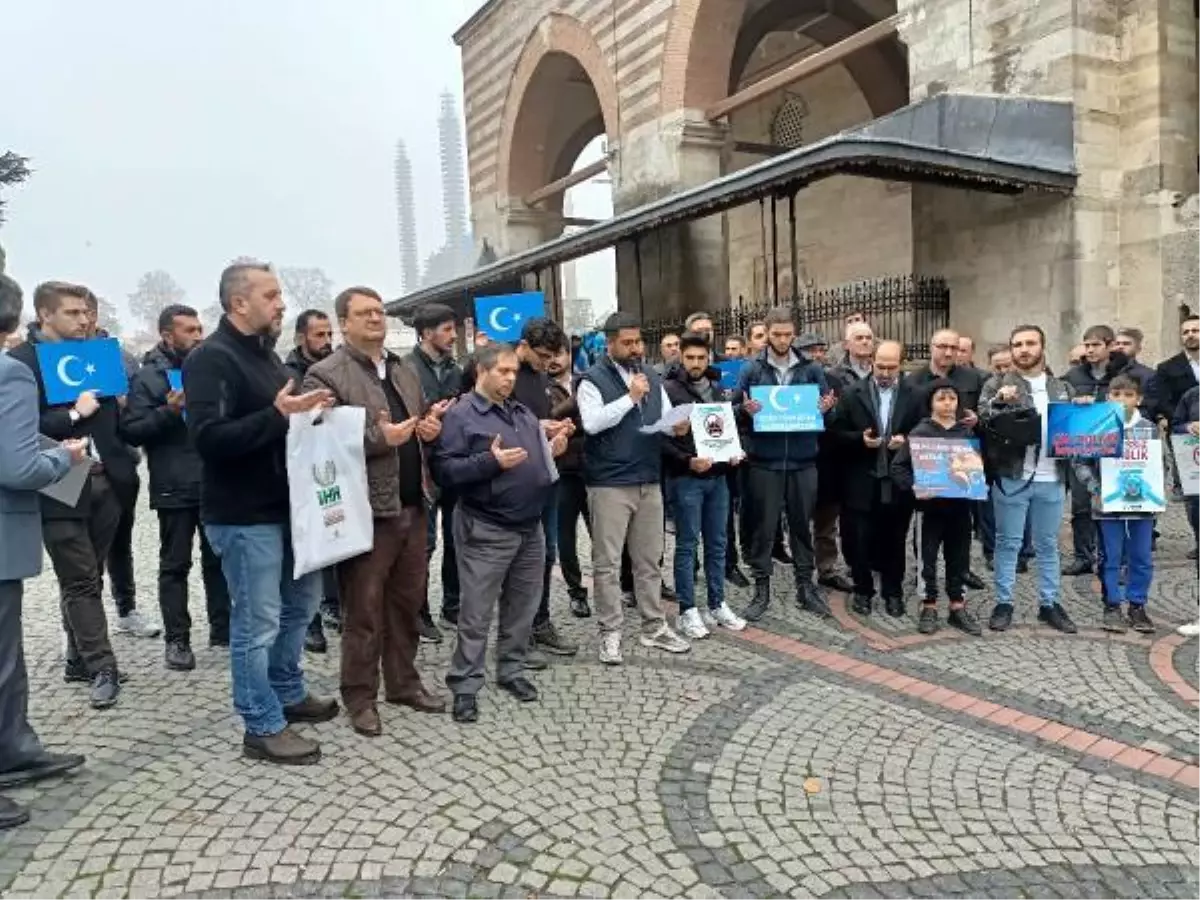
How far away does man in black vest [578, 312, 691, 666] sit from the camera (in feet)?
17.4

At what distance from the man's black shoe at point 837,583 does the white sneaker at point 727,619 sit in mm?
1228

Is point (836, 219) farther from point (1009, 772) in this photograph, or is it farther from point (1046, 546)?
point (1009, 772)

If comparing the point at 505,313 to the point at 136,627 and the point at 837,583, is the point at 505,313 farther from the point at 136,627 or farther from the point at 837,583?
the point at 136,627

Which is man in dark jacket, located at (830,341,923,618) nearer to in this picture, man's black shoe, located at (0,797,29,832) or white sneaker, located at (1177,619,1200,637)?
white sneaker, located at (1177,619,1200,637)

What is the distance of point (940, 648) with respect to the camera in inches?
217

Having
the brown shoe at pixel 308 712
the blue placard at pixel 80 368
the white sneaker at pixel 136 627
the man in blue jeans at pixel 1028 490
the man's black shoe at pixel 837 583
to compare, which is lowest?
the man's black shoe at pixel 837 583

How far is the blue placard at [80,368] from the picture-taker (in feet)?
15.3

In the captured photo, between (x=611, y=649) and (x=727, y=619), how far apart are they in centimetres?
98

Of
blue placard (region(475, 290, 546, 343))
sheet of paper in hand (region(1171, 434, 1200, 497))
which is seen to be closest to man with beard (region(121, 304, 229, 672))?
blue placard (region(475, 290, 546, 343))

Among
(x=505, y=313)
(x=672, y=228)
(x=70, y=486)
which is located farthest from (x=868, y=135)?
(x=70, y=486)

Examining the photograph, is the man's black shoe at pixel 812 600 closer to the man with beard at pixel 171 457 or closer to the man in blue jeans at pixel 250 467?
the man in blue jeans at pixel 250 467

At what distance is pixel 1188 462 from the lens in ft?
18.9

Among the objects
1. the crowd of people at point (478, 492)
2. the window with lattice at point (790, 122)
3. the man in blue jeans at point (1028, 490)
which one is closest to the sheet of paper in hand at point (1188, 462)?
the crowd of people at point (478, 492)

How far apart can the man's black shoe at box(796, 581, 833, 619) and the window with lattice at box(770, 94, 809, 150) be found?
18.7 metres
